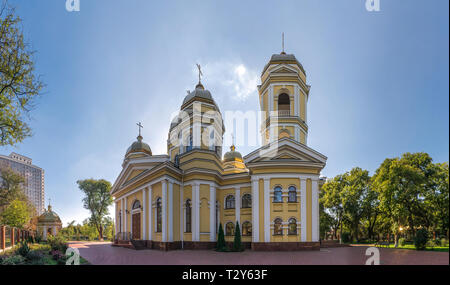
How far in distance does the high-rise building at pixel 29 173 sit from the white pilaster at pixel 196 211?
15023 mm

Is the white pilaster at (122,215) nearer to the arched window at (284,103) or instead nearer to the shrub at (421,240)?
the arched window at (284,103)

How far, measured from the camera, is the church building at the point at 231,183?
1780 cm

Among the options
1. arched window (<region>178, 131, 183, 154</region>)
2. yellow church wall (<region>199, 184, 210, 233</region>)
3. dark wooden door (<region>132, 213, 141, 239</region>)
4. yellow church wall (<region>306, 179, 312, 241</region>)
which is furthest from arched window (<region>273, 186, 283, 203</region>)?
dark wooden door (<region>132, 213, 141, 239</region>)

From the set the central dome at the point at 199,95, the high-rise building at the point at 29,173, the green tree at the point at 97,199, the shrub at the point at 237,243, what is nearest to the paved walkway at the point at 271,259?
the shrub at the point at 237,243

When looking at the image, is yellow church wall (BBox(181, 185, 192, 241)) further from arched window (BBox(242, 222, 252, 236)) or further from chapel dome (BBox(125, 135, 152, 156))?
chapel dome (BBox(125, 135, 152, 156))

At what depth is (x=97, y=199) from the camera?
44.9 meters

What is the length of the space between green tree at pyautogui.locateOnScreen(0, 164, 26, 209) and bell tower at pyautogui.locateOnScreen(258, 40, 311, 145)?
107 ft

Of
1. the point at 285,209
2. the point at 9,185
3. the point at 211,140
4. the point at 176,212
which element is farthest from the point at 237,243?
the point at 9,185

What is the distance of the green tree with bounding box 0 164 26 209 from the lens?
3195 cm

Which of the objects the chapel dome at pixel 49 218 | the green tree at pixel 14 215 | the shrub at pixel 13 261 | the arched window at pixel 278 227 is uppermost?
the shrub at pixel 13 261

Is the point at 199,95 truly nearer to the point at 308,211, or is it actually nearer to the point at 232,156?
the point at 232,156

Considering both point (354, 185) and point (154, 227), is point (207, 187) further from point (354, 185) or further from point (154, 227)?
point (354, 185)
